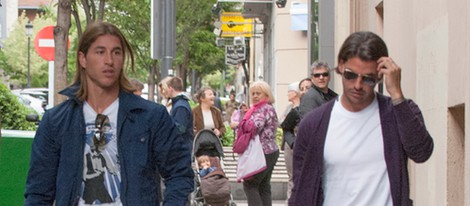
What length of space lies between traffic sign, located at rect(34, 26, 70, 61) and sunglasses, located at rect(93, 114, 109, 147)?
12.4 m

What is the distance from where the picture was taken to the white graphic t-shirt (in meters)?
5.68

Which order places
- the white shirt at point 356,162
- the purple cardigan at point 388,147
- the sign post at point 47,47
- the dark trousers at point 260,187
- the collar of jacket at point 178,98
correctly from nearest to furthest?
the purple cardigan at point 388,147
the white shirt at point 356,162
the collar of jacket at point 178,98
the dark trousers at point 260,187
the sign post at point 47,47

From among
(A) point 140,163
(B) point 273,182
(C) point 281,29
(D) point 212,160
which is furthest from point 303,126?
(C) point 281,29

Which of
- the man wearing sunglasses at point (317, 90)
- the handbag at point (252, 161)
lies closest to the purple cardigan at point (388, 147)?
the man wearing sunglasses at point (317, 90)

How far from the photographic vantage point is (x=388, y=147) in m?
5.49

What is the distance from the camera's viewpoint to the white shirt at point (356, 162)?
217 inches

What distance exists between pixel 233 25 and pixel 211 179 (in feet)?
115

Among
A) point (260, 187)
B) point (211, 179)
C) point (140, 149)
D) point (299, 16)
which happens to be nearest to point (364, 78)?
point (140, 149)

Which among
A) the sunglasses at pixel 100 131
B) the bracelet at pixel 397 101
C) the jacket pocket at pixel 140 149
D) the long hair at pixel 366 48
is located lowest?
the jacket pocket at pixel 140 149

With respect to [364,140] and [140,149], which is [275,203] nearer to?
[140,149]

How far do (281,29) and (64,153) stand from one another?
91.5 feet

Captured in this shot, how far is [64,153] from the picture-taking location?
574cm

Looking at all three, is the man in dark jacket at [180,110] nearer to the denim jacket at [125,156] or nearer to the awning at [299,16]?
the denim jacket at [125,156]

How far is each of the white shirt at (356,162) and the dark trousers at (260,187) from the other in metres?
8.40
